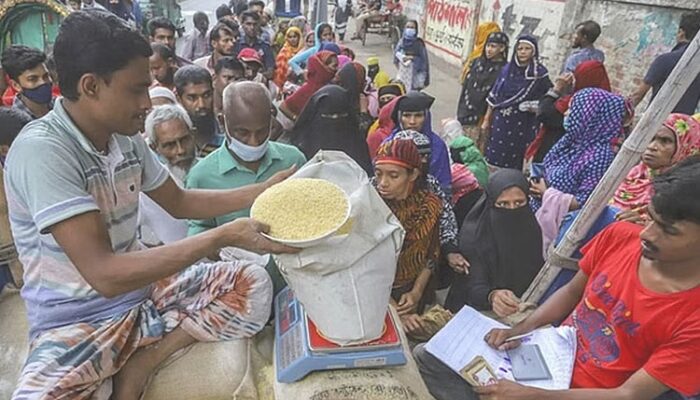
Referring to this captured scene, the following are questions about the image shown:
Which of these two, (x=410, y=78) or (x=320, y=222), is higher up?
(x=320, y=222)

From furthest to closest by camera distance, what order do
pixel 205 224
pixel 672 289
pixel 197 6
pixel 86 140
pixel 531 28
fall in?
1. pixel 197 6
2. pixel 531 28
3. pixel 205 224
4. pixel 672 289
5. pixel 86 140

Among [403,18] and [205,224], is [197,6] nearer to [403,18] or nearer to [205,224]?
[403,18]

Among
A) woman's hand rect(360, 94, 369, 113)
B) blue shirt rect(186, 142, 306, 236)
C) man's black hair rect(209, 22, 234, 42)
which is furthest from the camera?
man's black hair rect(209, 22, 234, 42)

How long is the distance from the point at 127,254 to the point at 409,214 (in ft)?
5.07

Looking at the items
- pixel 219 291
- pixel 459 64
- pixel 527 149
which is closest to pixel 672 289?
pixel 219 291

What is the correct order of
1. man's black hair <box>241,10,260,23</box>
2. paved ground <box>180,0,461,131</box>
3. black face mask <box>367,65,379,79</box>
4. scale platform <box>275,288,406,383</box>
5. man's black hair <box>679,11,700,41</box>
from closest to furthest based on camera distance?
scale platform <box>275,288,406,383</box>
man's black hair <box>679,11,700,41</box>
black face mask <box>367,65,379,79</box>
man's black hair <box>241,10,260,23</box>
paved ground <box>180,0,461,131</box>

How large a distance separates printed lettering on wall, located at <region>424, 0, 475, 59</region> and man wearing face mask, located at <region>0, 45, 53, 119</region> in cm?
905

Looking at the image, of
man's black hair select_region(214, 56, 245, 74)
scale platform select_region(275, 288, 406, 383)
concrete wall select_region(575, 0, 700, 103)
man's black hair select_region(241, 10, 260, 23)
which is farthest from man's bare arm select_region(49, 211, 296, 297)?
man's black hair select_region(241, 10, 260, 23)

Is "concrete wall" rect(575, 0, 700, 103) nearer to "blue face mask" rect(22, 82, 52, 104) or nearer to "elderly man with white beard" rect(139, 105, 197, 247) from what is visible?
"elderly man with white beard" rect(139, 105, 197, 247)

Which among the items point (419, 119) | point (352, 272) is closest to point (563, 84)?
point (419, 119)

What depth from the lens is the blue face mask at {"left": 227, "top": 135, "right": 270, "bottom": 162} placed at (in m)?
2.32

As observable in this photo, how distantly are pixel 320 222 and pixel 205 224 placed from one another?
40.6 inches

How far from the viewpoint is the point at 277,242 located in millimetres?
1271

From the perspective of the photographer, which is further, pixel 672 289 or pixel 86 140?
pixel 672 289
